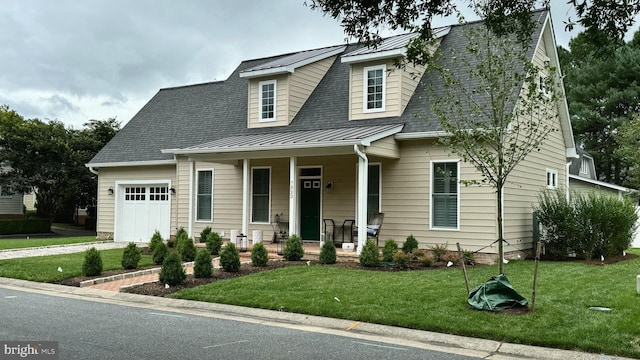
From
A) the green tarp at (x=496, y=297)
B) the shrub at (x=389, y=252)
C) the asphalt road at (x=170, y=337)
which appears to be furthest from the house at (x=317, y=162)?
the asphalt road at (x=170, y=337)

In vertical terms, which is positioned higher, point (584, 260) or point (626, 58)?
point (626, 58)

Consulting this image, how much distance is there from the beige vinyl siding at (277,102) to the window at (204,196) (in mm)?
2328

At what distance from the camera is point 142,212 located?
20.6 meters

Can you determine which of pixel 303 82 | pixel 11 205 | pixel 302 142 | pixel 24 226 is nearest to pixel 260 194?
pixel 303 82

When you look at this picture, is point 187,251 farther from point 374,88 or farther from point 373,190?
point 374,88

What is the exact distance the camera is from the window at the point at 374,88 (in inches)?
614

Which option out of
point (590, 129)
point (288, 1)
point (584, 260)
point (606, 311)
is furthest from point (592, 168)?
point (288, 1)

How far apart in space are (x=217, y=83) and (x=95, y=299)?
45.8ft

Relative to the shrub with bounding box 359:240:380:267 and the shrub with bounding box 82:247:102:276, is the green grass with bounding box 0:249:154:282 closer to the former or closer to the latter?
the shrub with bounding box 82:247:102:276

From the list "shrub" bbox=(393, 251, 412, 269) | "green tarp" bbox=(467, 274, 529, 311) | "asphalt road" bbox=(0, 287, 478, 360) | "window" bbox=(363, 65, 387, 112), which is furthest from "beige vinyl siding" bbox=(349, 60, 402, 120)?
"asphalt road" bbox=(0, 287, 478, 360)

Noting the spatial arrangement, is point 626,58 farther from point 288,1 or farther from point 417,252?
point 288,1

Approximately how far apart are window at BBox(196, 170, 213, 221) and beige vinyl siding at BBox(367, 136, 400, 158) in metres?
6.92

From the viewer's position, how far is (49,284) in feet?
37.1

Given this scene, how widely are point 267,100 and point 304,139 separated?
395 centimetres
